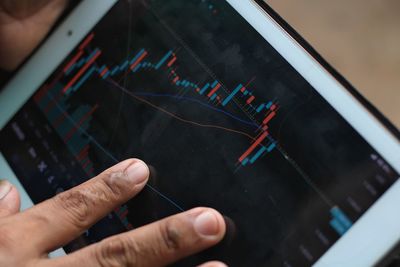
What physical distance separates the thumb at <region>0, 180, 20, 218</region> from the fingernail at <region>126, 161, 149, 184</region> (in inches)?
7.1

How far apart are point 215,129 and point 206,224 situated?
15 centimetres

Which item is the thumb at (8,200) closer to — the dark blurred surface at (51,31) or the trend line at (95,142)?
the trend line at (95,142)

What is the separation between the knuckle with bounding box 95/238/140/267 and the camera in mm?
572

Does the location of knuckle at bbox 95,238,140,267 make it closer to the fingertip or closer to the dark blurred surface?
the fingertip

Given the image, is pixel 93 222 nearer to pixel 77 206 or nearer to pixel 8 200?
pixel 77 206

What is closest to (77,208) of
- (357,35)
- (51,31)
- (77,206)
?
(77,206)

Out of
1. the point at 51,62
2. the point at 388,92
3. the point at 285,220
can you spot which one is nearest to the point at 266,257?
the point at 285,220

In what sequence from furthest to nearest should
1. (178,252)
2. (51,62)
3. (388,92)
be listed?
(388,92), (51,62), (178,252)

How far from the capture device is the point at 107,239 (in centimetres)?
59

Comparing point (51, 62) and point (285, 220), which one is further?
point (51, 62)

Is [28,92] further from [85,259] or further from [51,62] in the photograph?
[85,259]

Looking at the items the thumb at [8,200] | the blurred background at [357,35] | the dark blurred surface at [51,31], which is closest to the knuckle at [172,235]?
the thumb at [8,200]

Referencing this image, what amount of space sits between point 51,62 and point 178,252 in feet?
1.54

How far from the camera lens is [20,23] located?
93cm
